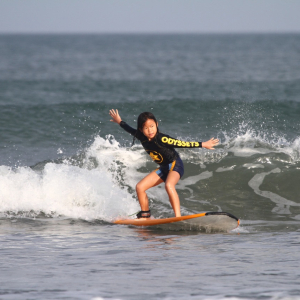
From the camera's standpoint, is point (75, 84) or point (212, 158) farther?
point (75, 84)

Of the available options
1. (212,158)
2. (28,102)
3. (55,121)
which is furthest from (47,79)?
(212,158)

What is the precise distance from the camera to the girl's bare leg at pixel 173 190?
20.4ft

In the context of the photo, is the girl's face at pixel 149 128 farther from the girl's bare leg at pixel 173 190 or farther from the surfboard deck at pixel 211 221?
the surfboard deck at pixel 211 221

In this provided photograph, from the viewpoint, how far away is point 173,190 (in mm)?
6242

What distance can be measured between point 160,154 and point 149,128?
1.43 ft

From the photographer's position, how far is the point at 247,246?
5.26m

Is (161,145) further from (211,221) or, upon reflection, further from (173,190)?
(211,221)

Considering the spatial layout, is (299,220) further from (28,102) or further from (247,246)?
(28,102)

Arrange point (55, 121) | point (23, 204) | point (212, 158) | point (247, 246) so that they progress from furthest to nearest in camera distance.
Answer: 1. point (55, 121)
2. point (212, 158)
3. point (23, 204)
4. point (247, 246)

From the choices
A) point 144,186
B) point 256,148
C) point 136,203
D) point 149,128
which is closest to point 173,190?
point 144,186

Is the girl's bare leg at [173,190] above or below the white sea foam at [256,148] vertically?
below

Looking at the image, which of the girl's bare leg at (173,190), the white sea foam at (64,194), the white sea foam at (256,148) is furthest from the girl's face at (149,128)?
the white sea foam at (256,148)

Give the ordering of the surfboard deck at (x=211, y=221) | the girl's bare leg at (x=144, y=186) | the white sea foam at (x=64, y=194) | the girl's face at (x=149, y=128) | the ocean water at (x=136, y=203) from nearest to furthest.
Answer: the ocean water at (x=136, y=203) → the surfboard deck at (x=211, y=221) → the girl's face at (x=149, y=128) → the girl's bare leg at (x=144, y=186) → the white sea foam at (x=64, y=194)

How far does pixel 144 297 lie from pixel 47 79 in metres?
23.6
